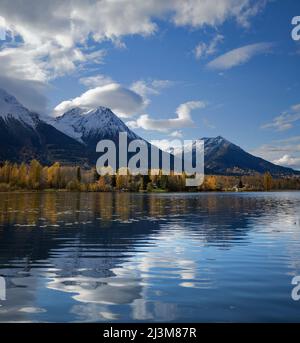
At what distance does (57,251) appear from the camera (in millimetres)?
37656

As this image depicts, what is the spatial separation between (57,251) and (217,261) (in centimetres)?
1486

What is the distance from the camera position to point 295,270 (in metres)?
29.0

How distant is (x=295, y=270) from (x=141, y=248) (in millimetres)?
15596

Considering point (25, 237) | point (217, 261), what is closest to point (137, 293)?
point (217, 261)

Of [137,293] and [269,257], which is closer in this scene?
[137,293]
